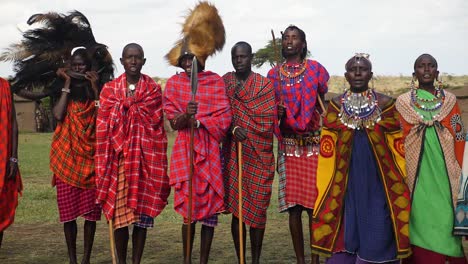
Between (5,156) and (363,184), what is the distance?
333 cm

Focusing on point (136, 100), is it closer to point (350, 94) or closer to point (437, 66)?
point (350, 94)

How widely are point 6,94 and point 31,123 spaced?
31.9 metres

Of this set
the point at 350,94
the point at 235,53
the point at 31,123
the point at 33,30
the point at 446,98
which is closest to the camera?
the point at 350,94

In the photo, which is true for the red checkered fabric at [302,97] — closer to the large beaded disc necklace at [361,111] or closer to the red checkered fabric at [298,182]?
the red checkered fabric at [298,182]

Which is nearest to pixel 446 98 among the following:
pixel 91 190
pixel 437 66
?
pixel 437 66

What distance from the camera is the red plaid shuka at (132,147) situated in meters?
7.47

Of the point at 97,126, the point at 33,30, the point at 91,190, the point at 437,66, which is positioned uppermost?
the point at 33,30

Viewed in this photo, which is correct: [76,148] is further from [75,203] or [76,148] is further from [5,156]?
[5,156]

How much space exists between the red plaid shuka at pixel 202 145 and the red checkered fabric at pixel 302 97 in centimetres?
66

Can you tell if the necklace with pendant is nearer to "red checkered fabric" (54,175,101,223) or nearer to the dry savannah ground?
"red checkered fabric" (54,175,101,223)

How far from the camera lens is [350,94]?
6.36m

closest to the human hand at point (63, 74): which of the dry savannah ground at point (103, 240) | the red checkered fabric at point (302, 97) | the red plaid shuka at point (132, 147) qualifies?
the red plaid shuka at point (132, 147)

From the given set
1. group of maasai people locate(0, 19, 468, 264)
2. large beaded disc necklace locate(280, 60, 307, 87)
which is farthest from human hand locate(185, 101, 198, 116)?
large beaded disc necklace locate(280, 60, 307, 87)

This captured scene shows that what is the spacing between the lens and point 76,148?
316 inches
